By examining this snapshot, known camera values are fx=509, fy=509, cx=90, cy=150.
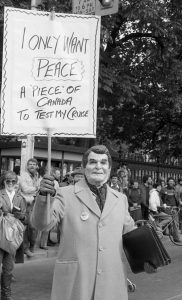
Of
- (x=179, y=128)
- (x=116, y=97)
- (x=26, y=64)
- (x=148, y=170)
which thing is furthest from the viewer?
(x=179, y=128)

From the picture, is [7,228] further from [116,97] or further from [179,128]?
[179,128]

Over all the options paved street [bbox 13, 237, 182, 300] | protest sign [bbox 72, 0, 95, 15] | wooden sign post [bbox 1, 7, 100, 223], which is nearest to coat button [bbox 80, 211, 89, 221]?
wooden sign post [bbox 1, 7, 100, 223]

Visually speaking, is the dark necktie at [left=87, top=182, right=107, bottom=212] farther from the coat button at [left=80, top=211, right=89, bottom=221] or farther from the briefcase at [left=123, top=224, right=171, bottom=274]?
the briefcase at [left=123, top=224, right=171, bottom=274]

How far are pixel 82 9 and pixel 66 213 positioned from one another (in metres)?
7.97

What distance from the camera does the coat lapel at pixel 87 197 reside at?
322 centimetres

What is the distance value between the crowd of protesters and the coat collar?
18 centimetres

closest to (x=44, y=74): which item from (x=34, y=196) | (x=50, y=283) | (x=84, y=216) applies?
(x=84, y=216)

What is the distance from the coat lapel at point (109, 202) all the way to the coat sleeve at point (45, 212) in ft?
0.88

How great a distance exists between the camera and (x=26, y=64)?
363cm

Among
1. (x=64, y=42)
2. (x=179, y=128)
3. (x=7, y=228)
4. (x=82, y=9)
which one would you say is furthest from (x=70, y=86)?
(x=179, y=128)

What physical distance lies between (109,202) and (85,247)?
1.15 feet

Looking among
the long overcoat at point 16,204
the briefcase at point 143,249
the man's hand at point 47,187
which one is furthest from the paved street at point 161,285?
the man's hand at point 47,187

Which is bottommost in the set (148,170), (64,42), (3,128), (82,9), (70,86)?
(148,170)

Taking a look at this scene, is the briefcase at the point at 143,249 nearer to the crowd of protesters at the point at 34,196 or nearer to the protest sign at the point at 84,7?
the crowd of protesters at the point at 34,196
